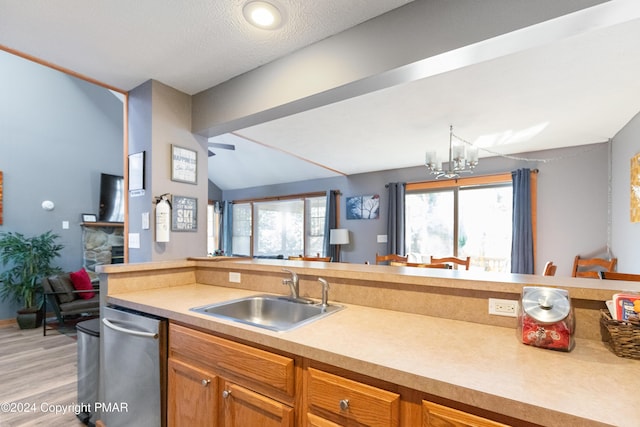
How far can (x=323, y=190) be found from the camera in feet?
21.4

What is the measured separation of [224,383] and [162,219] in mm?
1447

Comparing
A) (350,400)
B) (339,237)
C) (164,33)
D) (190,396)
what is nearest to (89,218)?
(339,237)

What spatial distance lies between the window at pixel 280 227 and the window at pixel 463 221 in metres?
1.98

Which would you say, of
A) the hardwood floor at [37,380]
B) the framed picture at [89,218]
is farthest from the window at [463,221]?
the framed picture at [89,218]

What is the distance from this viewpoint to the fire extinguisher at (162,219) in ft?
7.49

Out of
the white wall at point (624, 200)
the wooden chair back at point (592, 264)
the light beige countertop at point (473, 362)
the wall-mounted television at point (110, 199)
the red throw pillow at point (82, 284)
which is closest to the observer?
the light beige countertop at point (473, 362)

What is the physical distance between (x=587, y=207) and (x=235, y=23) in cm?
479

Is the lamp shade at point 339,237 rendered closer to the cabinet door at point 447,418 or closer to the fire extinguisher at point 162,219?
the fire extinguisher at point 162,219

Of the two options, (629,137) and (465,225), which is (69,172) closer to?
(465,225)

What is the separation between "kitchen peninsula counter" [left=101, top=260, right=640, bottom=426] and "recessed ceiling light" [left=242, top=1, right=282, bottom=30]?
139 centimetres

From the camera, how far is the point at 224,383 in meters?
1.28

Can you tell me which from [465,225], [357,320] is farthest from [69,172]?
[465,225]

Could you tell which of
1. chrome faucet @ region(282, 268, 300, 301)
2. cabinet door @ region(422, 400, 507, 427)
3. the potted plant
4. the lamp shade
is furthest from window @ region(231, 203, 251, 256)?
cabinet door @ region(422, 400, 507, 427)

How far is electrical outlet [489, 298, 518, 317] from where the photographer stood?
3.95 feet
